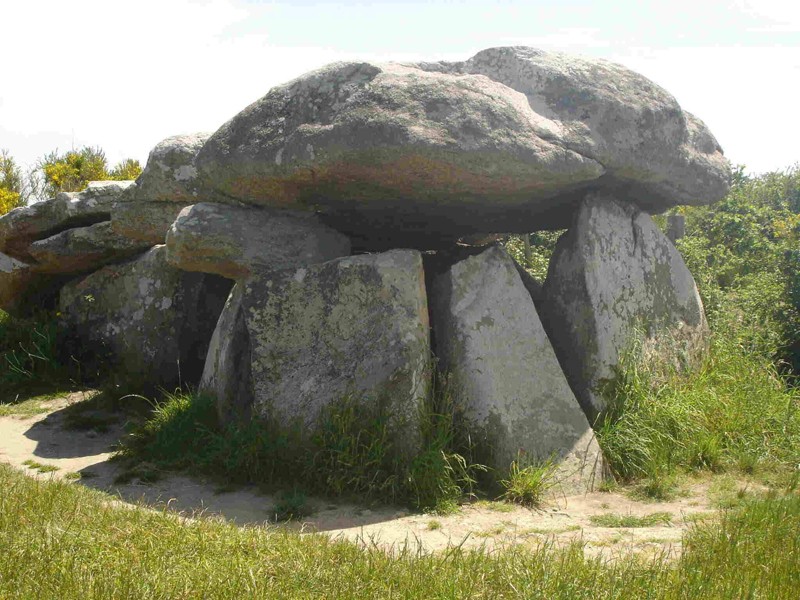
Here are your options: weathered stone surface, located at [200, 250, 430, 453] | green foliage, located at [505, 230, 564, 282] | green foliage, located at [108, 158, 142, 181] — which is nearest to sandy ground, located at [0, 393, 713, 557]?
weathered stone surface, located at [200, 250, 430, 453]

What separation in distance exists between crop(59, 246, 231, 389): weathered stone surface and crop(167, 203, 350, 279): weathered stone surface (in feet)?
6.17

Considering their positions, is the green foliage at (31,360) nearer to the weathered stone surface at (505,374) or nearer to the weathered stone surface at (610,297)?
the weathered stone surface at (505,374)

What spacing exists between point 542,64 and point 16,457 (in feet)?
19.0

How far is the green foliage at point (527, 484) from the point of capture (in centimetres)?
620

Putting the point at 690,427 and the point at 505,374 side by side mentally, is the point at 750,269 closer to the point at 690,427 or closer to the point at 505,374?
the point at 690,427

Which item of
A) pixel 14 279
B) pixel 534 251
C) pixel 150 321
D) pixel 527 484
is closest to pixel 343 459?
pixel 527 484

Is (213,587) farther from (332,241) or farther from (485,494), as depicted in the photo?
(332,241)

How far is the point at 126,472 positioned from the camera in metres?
6.85

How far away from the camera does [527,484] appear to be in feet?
20.4

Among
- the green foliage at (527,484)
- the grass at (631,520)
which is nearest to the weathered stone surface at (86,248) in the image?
the green foliage at (527,484)

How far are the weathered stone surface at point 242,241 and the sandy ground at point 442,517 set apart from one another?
189 cm

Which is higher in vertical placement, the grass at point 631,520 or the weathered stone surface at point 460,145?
the weathered stone surface at point 460,145

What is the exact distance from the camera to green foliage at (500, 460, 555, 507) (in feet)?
20.3

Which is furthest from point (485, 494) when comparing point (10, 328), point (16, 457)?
point (10, 328)
